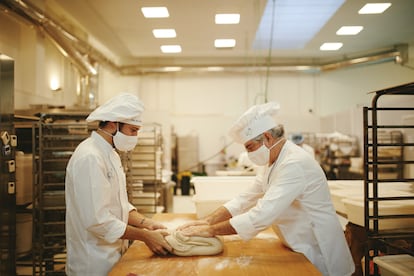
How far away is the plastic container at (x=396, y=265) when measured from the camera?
1225 millimetres

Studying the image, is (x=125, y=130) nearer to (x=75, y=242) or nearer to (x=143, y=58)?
(x=75, y=242)

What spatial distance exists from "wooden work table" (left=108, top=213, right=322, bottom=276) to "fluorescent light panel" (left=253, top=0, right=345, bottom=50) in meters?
3.71

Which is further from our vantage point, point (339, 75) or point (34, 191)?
point (339, 75)

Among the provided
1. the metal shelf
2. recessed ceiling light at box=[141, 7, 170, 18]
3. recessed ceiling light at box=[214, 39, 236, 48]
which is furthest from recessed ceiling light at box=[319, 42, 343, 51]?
the metal shelf

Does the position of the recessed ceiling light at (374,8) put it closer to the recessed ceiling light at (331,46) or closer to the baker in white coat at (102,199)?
the recessed ceiling light at (331,46)

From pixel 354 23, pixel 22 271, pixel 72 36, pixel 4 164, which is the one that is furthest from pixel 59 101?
pixel 354 23

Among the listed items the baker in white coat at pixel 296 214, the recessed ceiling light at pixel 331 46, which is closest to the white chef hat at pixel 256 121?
the baker in white coat at pixel 296 214

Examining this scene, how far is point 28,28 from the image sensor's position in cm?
399

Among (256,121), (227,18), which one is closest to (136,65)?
(227,18)

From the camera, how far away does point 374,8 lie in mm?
4477

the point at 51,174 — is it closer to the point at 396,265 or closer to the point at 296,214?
the point at 296,214

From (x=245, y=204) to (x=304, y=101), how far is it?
633 centimetres

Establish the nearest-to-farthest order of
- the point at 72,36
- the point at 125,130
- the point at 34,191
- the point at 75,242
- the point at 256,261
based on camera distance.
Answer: the point at 256,261, the point at 75,242, the point at 125,130, the point at 34,191, the point at 72,36

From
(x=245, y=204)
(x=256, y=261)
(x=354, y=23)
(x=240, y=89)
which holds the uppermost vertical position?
(x=354, y=23)
